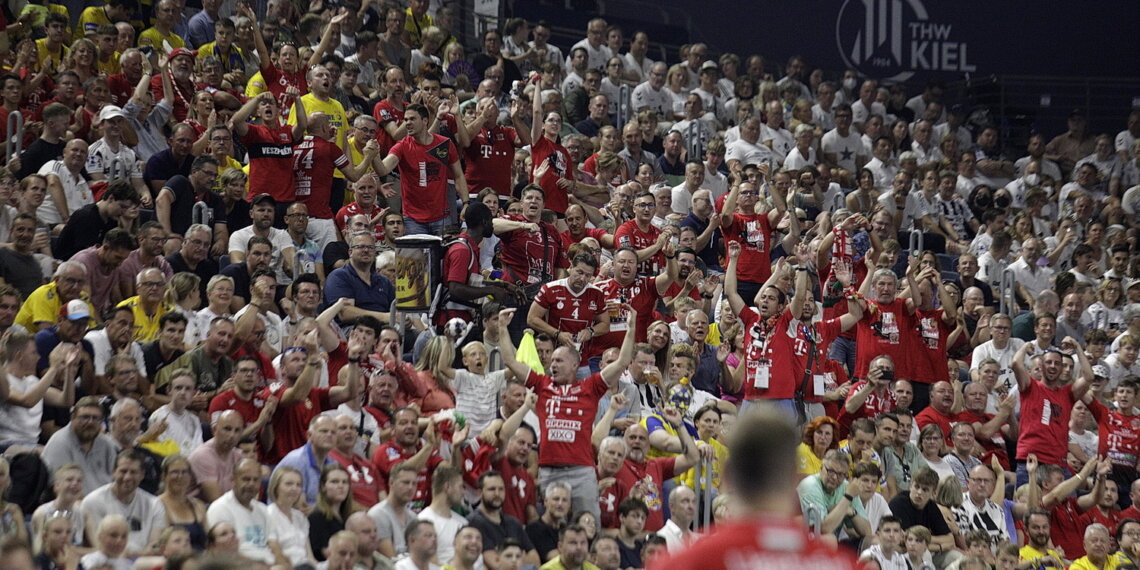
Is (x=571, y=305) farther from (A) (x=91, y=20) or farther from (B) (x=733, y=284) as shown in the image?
(A) (x=91, y=20)

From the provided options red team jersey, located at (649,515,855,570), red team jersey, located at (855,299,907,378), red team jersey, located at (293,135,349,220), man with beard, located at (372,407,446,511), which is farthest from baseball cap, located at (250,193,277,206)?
red team jersey, located at (649,515,855,570)

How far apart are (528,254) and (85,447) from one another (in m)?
5.19

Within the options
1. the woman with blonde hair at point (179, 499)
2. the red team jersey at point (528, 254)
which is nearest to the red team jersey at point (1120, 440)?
the red team jersey at point (528, 254)

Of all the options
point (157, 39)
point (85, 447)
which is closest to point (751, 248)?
point (157, 39)

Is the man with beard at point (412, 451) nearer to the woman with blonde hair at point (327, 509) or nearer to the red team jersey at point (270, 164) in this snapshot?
the woman with blonde hair at point (327, 509)

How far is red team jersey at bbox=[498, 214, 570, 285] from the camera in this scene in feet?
42.7

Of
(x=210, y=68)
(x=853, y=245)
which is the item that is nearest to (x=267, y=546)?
(x=210, y=68)

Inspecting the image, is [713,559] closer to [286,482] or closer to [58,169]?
[286,482]

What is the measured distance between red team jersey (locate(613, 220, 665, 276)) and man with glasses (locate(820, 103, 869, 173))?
5.25 m

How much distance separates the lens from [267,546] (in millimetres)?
8469

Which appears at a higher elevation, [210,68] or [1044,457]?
[210,68]

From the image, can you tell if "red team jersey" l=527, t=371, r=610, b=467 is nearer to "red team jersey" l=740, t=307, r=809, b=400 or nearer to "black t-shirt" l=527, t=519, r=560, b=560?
"black t-shirt" l=527, t=519, r=560, b=560

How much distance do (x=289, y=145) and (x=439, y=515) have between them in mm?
4787

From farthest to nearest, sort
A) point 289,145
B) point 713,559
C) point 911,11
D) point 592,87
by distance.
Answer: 1. point 911,11
2. point 592,87
3. point 289,145
4. point 713,559
